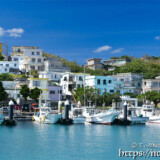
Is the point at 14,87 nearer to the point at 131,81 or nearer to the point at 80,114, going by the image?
the point at 80,114

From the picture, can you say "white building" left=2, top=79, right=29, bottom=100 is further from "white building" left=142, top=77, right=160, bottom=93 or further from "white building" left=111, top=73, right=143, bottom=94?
"white building" left=142, top=77, right=160, bottom=93

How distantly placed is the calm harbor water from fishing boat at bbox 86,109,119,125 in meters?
7.10

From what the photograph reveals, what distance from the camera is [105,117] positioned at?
53562mm

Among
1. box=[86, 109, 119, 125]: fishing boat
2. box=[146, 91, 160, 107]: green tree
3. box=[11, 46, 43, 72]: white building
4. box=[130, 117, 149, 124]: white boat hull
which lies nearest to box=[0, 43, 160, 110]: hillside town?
box=[11, 46, 43, 72]: white building

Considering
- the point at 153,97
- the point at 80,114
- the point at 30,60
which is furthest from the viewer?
the point at 30,60

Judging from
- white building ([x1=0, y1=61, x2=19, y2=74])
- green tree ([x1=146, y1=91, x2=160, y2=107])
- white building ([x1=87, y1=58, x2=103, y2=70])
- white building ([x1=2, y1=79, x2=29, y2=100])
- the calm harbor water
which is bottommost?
the calm harbor water

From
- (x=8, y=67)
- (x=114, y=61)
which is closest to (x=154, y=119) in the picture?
(x=8, y=67)

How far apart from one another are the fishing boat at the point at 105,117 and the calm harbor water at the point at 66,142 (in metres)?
7.10

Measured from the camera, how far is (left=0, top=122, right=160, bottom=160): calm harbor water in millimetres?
29578

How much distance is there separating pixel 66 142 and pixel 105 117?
60.0 feet

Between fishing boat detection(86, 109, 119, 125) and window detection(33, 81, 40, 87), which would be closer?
fishing boat detection(86, 109, 119, 125)

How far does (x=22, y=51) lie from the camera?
100 meters

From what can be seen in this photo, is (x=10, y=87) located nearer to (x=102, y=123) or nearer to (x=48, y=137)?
(x=102, y=123)

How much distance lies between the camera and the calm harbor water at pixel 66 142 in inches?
1164
